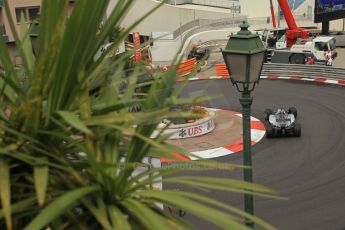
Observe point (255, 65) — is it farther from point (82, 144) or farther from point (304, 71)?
point (304, 71)

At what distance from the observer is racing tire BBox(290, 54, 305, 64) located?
26.6 meters

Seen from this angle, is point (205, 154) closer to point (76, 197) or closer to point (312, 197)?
point (312, 197)

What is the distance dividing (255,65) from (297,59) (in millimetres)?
22210

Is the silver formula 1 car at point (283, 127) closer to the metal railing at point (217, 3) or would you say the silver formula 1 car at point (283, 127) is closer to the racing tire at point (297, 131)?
the racing tire at point (297, 131)

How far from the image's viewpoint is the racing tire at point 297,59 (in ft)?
87.1

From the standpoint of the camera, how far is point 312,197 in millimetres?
9734

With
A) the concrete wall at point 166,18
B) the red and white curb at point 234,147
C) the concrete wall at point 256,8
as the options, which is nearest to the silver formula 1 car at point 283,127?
the red and white curb at point 234,147

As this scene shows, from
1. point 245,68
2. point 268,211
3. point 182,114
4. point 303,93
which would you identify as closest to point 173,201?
point 182,114

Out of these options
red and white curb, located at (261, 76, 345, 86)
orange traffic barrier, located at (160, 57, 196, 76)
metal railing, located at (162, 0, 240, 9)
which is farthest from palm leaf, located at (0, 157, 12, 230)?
metal railing, located at (162, 0, 240, 9)

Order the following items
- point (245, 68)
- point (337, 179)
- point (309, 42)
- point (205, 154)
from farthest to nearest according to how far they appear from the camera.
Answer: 1. point (309, 42)
2. point (205, 154)
3. point (337, 179)
4. point (245, 68)

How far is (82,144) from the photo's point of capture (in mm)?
2307

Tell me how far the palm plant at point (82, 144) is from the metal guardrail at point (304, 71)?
2199 cm

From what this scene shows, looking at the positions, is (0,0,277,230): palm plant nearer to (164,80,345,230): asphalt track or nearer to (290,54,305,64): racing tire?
(164,80,345,230): asphalt track

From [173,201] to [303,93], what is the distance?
19.3 m
